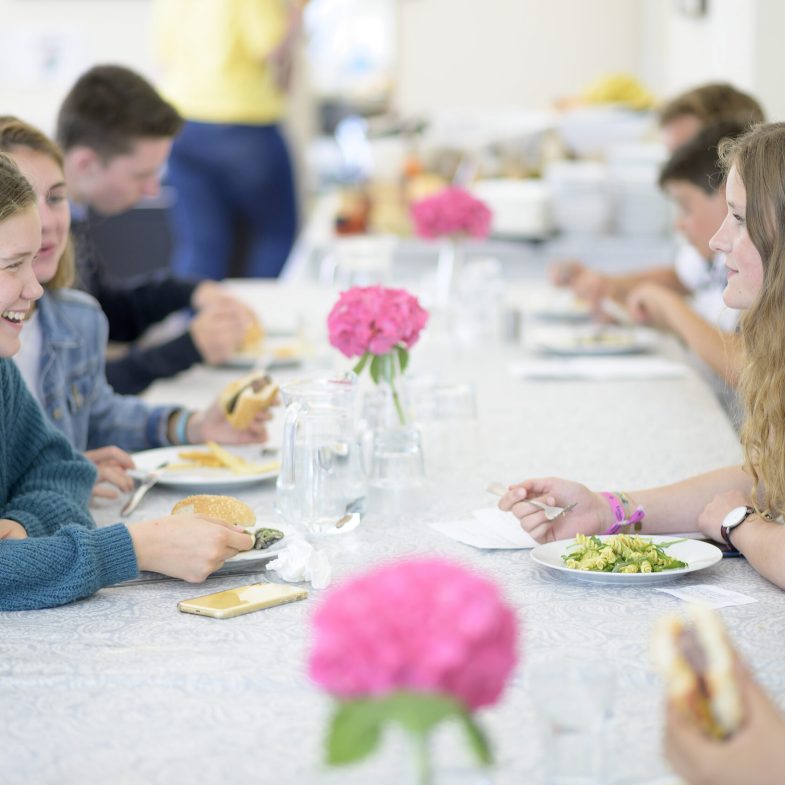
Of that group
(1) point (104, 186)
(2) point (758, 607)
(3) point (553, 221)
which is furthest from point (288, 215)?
(2) point (758, 607)

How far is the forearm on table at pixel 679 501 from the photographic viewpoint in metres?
1.57

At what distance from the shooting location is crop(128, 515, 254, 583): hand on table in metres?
1.35

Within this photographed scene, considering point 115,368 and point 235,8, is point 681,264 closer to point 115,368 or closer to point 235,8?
point 115,368

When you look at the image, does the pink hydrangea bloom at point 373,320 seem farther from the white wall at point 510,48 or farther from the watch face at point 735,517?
the white wall at point 510,48

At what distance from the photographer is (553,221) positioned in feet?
14.1

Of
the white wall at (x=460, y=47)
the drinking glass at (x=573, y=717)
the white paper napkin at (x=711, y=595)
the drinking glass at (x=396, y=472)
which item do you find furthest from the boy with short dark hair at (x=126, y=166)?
the white wall at (x=460, y=47)

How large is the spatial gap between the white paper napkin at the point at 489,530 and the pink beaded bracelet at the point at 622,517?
0.11m

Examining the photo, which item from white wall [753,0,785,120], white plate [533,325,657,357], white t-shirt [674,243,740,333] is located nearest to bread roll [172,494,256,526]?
white plate [533,325,657,357]

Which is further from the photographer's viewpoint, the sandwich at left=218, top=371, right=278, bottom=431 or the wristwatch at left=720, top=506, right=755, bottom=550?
the sandwich at left=218, top=371, right=278, bottom=431

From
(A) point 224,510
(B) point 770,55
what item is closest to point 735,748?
(A) point 224,510

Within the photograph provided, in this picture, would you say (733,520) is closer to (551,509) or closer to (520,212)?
A: (551,509)

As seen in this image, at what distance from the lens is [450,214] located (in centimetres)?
319

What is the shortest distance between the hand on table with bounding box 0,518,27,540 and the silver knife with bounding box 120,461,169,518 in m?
0.21

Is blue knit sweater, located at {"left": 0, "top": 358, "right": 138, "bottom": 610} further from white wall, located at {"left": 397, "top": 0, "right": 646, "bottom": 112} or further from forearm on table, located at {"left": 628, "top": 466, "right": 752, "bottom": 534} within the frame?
white wall, located at {"left": 397, "top": 0, "right": 646, "bottom": 112}
